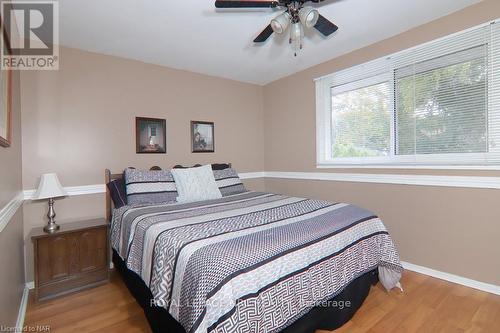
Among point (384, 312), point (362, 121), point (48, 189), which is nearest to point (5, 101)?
point (48, 189)

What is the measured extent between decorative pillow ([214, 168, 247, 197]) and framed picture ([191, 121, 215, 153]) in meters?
0.53

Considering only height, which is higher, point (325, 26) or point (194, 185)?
point (325, 26)

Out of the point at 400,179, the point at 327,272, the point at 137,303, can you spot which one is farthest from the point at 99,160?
the point at 400,179

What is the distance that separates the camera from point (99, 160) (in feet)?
9.21

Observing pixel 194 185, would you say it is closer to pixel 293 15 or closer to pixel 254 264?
pixel 254 264

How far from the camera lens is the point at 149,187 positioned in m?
2.65

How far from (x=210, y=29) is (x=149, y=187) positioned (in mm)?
1709

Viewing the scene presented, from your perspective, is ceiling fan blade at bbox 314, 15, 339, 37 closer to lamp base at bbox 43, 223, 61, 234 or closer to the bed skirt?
the bed skirt

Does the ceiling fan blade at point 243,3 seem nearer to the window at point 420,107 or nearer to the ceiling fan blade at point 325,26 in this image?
the ceiling fan blade at point 325,26

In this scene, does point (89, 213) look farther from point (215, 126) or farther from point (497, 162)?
point (497, 162)

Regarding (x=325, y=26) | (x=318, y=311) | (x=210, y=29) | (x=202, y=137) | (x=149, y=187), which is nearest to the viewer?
(x=318, y=311)

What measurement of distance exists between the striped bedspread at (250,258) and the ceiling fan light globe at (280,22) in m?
1.35

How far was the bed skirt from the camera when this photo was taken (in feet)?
4.73

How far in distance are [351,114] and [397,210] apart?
49.7 inches
